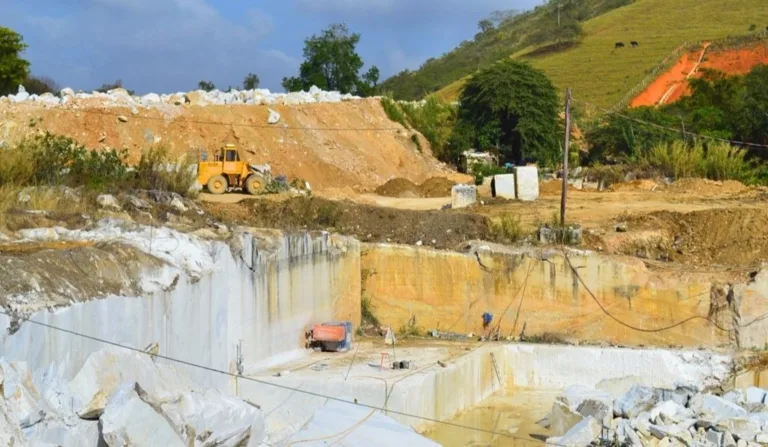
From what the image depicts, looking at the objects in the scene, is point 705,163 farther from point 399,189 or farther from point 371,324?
point 371,324

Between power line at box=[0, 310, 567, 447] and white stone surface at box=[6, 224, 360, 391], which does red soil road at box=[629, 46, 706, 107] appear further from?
power line at box=[0, 310, 567, 447]

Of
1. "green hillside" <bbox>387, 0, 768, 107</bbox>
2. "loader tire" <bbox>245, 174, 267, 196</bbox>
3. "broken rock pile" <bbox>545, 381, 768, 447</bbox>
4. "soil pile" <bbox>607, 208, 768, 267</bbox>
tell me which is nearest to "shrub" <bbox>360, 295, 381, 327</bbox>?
"broken rock pile" <bbox>545, 381, 768, 447</bbox>

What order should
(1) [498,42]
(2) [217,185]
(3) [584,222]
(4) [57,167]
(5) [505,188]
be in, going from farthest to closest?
(1) [498,42], (2) [217,185], (5) [505,188], (3) [584,222], (4) [57,167]

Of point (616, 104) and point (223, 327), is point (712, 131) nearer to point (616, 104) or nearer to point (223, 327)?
point (616, 104)

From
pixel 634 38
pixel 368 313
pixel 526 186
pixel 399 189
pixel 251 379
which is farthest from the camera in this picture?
pixel 634 38

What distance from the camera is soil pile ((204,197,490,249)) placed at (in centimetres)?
2050

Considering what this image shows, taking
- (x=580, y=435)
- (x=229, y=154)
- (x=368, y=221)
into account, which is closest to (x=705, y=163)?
(x=229, y=154)

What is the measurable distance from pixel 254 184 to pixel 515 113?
12696 millimetres

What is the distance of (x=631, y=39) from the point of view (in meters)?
65.4

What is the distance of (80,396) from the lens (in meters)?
10.2

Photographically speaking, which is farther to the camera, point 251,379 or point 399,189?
point 399,189

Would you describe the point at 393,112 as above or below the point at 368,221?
above

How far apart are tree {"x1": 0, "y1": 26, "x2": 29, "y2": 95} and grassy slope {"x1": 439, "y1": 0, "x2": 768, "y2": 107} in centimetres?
2098

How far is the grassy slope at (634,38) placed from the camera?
5734 centimetres
